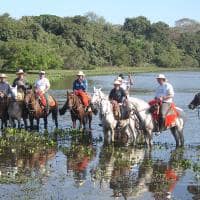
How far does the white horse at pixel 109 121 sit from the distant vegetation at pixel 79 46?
7341cm

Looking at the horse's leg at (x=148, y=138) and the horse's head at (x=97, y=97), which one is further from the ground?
the horse's head at (x=97, y=97)

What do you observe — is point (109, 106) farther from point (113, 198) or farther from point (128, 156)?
point (113, 198)

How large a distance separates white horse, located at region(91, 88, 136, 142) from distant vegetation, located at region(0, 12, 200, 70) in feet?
241

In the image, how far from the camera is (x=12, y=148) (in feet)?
63.5

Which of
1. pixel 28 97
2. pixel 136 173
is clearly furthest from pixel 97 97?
pixel 136 173

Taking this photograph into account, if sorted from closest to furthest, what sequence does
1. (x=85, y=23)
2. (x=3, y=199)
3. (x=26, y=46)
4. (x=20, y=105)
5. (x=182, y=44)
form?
1. (x=3, y=199)
2. (x=20, y=105)
3. (x=26, y=46)
4. (x=85, y=23)
5. (x=182, y=44)

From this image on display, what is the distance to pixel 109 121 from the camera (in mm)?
19719

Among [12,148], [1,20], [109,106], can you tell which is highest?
[1,20]

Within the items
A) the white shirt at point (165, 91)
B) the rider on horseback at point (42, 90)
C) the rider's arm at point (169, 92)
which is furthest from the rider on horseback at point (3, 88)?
the rider's arm at point (169, 92)

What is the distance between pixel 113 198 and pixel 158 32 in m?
185

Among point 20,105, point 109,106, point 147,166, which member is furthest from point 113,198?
point 20,105

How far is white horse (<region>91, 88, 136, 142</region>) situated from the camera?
1969cm

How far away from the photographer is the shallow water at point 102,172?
13172 millimetres

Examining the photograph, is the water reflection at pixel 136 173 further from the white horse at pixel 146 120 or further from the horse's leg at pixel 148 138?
the white horse at pixel 146 120
